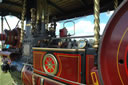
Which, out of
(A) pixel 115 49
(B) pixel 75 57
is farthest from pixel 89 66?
(A) pixel 115 49

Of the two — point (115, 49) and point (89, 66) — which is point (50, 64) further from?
point (115, 49)

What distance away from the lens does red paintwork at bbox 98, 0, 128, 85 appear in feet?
2.47

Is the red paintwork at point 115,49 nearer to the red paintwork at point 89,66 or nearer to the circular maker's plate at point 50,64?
the red paintwork at point 89,66

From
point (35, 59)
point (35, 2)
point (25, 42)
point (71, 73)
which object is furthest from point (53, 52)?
point (35, 2)

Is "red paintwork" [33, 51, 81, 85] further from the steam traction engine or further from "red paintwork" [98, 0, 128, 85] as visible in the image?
"red paintwork" [98, 0, 128, 85]

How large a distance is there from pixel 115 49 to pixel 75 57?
750 mm

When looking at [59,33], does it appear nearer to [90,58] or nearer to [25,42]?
[25,42]

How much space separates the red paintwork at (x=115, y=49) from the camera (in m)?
0.75

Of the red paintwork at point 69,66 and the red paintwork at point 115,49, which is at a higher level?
the red paintwork at point 115,49

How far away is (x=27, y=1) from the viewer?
3.30m

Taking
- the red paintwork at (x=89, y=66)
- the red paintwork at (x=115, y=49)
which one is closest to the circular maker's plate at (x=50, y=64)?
the red paintwork at (x=89, y=66)

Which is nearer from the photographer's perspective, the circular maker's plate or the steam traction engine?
the steam traction engine

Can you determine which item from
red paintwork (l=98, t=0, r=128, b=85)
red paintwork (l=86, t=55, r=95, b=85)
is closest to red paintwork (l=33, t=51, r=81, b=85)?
red paintwork (l=86, t=55, r=95, b=85)

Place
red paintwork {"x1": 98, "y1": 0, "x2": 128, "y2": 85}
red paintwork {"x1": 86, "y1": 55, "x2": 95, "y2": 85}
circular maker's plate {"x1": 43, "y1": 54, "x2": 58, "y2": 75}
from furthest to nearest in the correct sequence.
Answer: circular maker's plate {"x1": 43, "y1": 54, "x2": 58, "y2": 75}
red paintwork {"x1": 86, "y1": 55, "x2": 95, "y2": 85}
red paintwork {"x1": 98, "y1": 0, "x2": 128, "y2": 85}
